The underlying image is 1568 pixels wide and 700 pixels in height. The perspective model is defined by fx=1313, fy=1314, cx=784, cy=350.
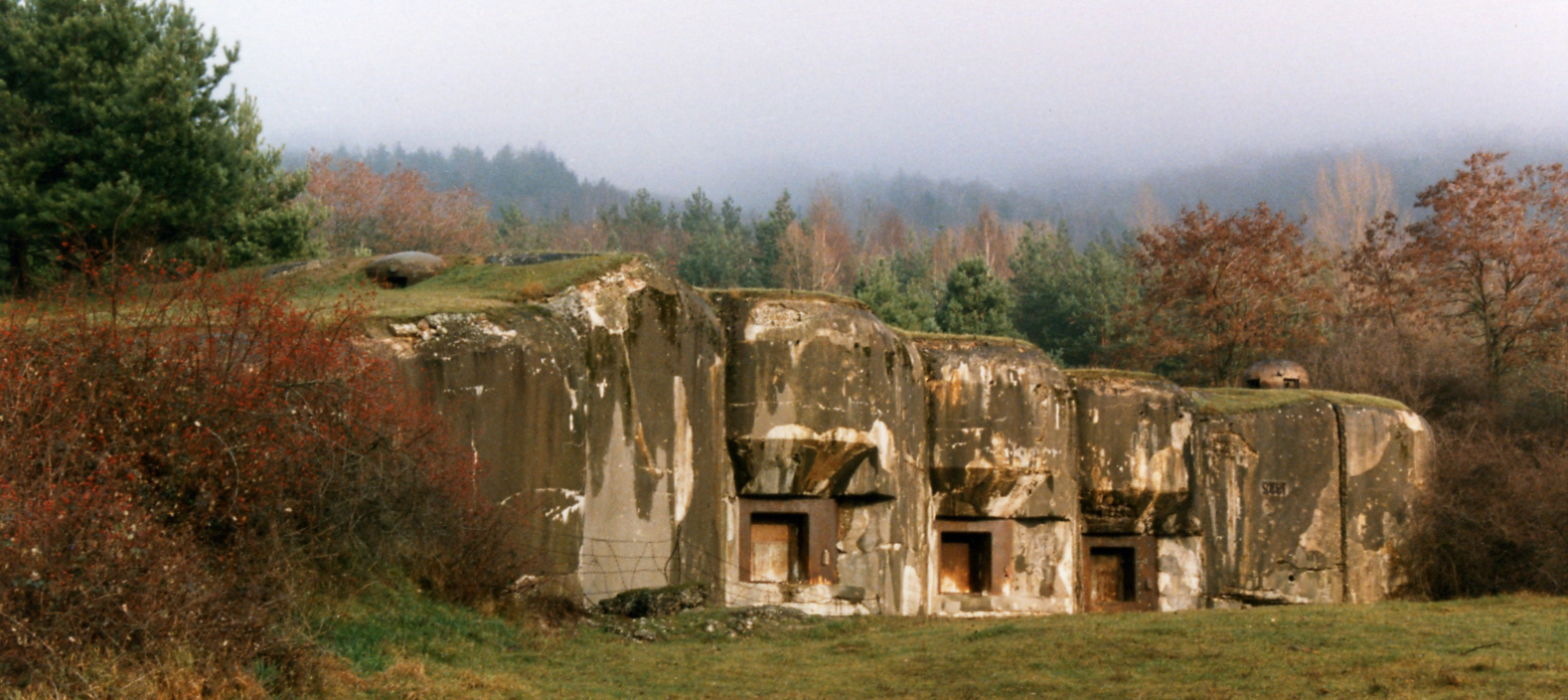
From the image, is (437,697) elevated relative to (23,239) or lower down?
lower down

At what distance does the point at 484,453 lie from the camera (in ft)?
41.1

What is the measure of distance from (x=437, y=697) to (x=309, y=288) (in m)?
8.77

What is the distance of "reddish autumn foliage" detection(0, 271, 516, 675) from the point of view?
6.89 metres

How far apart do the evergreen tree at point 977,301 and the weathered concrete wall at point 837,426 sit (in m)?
15.2

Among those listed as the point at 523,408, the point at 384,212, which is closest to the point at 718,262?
the point at 384,212

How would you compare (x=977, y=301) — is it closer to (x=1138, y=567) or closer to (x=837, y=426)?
(x=1138, y=567)

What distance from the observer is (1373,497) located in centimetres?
2184

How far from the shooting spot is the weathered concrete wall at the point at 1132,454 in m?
20.9

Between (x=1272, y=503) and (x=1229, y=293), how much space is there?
1052 cm

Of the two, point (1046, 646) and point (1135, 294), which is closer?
point (1046, 646)

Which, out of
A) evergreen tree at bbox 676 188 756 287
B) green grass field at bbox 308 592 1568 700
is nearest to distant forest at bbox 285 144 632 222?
evergreen tree at bbox 676 188 756 287

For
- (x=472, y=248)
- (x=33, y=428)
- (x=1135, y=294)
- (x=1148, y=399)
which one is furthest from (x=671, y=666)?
(x=472, y=248)

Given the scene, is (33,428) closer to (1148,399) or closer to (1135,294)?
(1148,399)

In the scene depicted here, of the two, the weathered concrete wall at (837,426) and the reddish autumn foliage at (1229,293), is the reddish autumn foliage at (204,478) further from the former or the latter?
the reddish autumn foliage at (1229,293)
